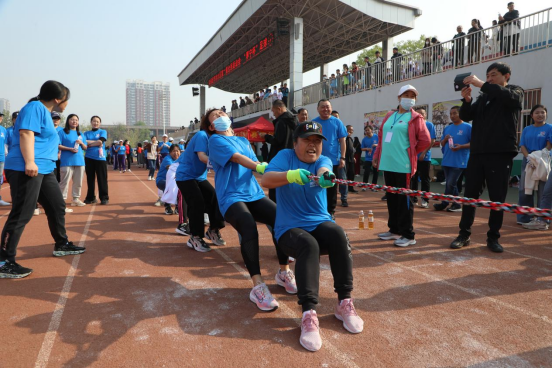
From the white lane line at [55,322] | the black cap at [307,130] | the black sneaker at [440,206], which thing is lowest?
the white lane line at [55,322]

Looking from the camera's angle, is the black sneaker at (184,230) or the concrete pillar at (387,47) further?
the concrete pillar at (387,47)

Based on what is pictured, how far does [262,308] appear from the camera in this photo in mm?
3004

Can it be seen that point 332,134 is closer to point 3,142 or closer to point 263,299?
point 263,299

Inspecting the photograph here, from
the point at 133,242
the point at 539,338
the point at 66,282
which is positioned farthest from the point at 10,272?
the point at 539,338

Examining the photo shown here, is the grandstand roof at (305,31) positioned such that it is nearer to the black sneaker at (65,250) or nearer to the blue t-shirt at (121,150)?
the blue t-shirt at (121,150)

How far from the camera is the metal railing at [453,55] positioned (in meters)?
10.2

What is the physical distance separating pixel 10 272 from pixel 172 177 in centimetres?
360

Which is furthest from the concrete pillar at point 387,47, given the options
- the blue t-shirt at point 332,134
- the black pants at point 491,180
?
the black pants at point 491,180

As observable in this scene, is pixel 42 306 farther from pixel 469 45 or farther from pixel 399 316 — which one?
pixel 469 45

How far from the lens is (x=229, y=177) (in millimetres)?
3652

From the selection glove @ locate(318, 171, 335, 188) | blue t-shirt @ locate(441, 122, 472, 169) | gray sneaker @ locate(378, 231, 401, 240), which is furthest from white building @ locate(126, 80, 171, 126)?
glove @ locate(318, 171, 335, 188)

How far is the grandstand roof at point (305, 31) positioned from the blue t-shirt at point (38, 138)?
1603cm

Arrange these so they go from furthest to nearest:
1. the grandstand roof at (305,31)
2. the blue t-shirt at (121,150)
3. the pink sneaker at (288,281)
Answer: the blue t-shirt at (121,150) → the grandstand roof at (305,31) → the pink sneaker at (288,281)

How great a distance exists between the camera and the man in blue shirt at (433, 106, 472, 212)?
738cm
